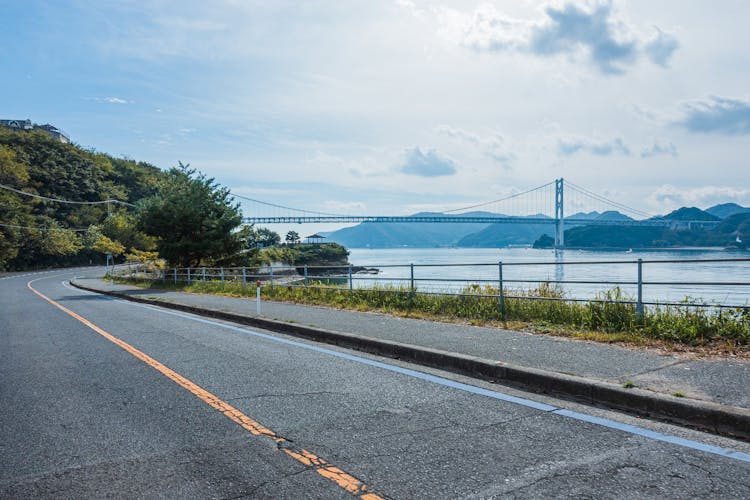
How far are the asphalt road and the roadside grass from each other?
2917mm

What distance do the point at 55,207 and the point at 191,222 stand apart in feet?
230

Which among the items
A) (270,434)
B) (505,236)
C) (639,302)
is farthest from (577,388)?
(505,236)

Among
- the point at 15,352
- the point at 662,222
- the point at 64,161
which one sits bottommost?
the point at 15,352

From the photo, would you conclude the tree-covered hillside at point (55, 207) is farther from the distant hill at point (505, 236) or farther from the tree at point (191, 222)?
the distant hill at point (505, 236)

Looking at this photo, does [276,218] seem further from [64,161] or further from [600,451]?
[600,451]

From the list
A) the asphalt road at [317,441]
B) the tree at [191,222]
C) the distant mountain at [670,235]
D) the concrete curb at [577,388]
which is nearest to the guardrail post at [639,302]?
the concrete curb at [577,388]

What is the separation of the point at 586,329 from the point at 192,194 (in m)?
28.3

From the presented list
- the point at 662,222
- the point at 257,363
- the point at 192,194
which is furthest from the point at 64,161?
the point at 257,363

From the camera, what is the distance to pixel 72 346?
845 cm

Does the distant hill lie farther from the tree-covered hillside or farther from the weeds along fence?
the weeds along fence

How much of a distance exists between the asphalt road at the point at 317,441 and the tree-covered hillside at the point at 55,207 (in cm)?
4928

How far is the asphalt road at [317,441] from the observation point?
3.12 metres

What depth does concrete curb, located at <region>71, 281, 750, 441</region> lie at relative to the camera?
4.00m

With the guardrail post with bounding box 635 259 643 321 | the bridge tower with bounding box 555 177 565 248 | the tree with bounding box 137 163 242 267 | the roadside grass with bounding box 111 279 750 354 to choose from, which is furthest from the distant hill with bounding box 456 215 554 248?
the guardrail post with bounding box 635 259 643 321
